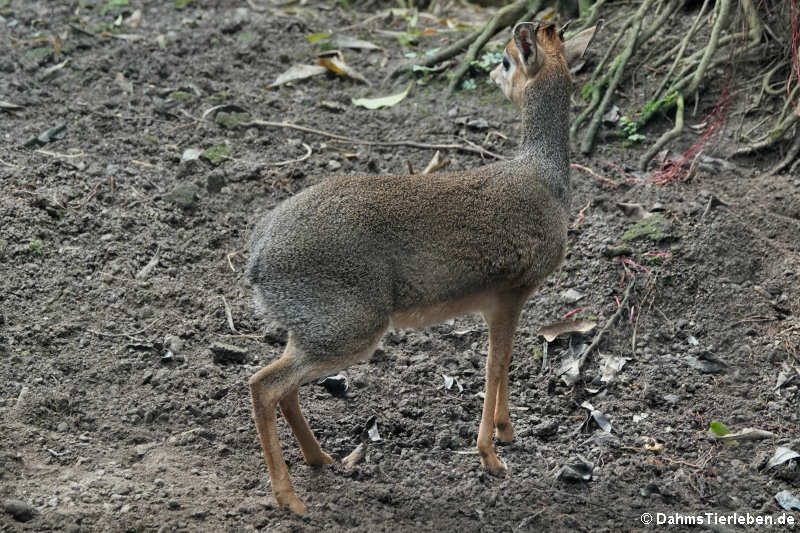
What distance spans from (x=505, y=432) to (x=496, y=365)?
0.40 m

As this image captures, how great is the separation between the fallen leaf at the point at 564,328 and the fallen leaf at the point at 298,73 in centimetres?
347

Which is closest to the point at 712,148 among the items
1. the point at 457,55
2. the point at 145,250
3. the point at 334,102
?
the point at 457,55

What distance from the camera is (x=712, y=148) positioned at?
629cm

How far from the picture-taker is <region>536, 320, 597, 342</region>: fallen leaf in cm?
506

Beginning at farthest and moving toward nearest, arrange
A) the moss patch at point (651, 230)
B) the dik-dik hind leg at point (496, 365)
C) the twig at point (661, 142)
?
the twig at point (661, 142) → the moss patch at point (651, 230) → the dik-dik hind leg at point (496, 365)

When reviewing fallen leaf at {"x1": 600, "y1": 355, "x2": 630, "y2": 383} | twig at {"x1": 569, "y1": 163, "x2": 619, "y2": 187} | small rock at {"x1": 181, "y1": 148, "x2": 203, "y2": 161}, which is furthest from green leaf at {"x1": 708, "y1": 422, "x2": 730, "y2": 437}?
small rock at {"x1": 181, "y1": 148, "x2": 203, "y2": 161}

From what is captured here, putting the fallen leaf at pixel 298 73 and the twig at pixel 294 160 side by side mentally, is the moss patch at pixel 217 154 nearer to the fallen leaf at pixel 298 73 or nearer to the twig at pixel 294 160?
the twig at pixel 294 160

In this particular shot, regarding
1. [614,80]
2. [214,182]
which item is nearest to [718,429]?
[614,80]

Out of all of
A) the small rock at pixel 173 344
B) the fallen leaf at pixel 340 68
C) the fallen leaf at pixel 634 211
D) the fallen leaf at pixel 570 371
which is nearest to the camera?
the small rock at pixel 173 344

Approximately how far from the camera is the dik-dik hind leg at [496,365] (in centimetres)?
423

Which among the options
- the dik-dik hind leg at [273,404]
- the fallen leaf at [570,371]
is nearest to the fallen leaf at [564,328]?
the fallen leaf at [570,371]

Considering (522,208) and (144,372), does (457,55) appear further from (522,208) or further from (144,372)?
(144,372)

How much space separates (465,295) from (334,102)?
11.8ft

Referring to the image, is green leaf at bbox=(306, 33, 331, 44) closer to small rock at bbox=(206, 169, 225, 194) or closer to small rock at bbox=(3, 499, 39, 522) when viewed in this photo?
small rock at bbox=(206, 169, 225, 194)
